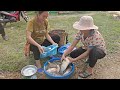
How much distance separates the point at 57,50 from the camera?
3.63 m

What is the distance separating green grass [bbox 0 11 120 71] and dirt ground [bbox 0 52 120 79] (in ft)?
0.53

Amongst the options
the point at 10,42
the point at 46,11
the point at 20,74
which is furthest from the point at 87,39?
the point at 10,42

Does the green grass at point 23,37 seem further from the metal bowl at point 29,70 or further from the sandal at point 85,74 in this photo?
the sandal at point 85,74

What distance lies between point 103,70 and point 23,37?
192 centimetres

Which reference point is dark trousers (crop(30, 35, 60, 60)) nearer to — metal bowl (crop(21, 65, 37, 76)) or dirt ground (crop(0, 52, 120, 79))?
metal bowl (crop(21, 65, 37, 76))

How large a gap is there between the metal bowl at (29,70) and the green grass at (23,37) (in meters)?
0.22

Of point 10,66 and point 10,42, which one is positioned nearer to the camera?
point 10,66

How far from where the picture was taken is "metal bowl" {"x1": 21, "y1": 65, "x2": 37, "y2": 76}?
122 inches

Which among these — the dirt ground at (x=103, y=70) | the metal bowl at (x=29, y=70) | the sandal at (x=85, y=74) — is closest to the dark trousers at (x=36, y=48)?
the metal bowl at (x=29, y=70)

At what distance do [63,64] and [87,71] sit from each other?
15.2 inches

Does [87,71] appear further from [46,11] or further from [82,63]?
[46,11]

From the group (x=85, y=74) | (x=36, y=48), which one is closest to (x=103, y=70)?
(x=85, y=74)

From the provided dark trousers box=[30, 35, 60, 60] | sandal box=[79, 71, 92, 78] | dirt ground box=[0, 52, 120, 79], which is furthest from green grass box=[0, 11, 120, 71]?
sandal box=[79, 71, 92, 78]

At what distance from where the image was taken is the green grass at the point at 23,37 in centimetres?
359
